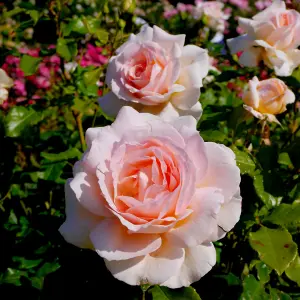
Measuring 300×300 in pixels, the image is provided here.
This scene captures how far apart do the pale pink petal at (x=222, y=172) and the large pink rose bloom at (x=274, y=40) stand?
1.69 feet

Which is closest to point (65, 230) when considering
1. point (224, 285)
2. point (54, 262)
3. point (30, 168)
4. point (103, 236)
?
A: point (103, 236)

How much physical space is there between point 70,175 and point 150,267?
2.60 ft

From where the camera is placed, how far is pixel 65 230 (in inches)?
27.0

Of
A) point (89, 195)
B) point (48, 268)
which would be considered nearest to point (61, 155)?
point (48, 268)

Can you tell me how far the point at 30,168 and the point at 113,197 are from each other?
3.43ft

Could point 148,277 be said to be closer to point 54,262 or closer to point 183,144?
point 183,144

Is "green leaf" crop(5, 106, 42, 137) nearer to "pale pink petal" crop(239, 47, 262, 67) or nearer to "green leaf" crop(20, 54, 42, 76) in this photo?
"green leaf" crop(20, 54, 42, 76)

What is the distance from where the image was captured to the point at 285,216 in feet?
2.82

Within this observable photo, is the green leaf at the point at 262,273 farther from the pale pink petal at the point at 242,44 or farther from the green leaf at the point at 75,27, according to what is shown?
the green leaf at the point at 75,27

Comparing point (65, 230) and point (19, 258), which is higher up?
point (65, 230)

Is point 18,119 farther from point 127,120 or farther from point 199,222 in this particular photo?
point 199,222

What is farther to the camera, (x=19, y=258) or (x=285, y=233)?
(x=19, y=258)

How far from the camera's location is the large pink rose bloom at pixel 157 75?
0.95 metres

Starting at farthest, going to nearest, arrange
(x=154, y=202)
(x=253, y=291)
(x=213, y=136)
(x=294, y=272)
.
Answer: (x=253, y=291) → (x=213, y=136) → (x=294, y=272) → (x=154, y=202)
